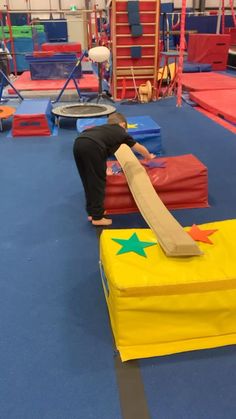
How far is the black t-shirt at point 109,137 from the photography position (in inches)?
106

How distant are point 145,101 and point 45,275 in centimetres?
565

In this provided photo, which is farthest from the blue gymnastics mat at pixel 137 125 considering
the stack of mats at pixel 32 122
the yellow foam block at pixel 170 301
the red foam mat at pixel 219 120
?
the yellow foam block at pixel 170 301

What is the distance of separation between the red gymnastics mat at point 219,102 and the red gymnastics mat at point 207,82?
1.60 feet

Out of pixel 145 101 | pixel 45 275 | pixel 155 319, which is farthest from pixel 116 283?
pixel 145 101

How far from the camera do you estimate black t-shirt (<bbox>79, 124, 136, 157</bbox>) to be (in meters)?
2.69

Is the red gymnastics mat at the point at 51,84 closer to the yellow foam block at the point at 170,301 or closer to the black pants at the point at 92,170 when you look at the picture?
the black pants at the point at 92,170

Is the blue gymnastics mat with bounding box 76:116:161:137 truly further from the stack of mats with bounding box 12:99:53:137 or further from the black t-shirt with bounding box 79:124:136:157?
the black t-shirt with bounding box 79:124:136:157

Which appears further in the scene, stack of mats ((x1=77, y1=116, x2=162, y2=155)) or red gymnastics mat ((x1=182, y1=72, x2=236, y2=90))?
red gymnastics mat ((x1=182, y1=72, x2=236, y2=90))

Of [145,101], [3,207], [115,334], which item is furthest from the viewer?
[145,101]

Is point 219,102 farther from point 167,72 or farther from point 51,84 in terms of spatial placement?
point 51,84

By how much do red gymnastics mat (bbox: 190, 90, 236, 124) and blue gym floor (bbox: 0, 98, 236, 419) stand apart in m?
2.13

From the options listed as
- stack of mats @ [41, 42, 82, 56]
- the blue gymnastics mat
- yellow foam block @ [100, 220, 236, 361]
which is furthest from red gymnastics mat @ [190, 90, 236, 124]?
stack of mats @ [41, 42, 82, 56]

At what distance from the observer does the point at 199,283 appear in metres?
1.68

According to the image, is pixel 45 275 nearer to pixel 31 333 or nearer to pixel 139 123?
pixel 31 333
